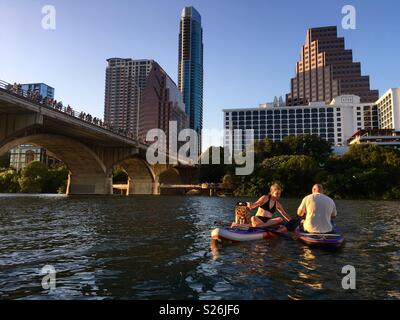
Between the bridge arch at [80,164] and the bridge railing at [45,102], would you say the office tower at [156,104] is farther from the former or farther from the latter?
the bridge railing at [45,102]

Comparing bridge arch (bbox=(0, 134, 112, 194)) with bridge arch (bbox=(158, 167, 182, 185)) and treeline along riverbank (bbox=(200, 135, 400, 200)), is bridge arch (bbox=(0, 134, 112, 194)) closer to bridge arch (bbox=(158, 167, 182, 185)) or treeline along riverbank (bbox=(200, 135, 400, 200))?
treeline along riverbank (bbox=(200, 135, 400, 200))

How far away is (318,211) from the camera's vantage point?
45.2 ft

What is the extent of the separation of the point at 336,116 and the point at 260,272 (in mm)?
177097

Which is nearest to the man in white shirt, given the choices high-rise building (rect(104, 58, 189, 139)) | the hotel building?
high-rise building (rect(104, 58, 189, 139))

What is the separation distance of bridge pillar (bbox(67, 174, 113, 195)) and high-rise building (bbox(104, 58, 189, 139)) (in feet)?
282

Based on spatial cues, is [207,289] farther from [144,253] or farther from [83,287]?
[144,253]

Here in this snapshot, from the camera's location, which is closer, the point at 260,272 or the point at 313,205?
the point at 260,272

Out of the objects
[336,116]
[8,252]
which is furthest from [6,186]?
[336,116]

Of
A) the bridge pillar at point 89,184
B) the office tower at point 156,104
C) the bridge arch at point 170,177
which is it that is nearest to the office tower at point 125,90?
the office tower at point 156,104

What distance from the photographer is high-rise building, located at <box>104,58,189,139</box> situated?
541 ft

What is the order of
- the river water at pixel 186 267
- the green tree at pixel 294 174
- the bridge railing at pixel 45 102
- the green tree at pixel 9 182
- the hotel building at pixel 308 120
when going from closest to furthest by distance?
the river water at pixel 186 267
the bridge railing at pixel 45 102
the green tree at pixel 294 174
the green tree at pixel 9 182
the hotel building at pixel 308 120

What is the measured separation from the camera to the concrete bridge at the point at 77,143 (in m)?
40.2
